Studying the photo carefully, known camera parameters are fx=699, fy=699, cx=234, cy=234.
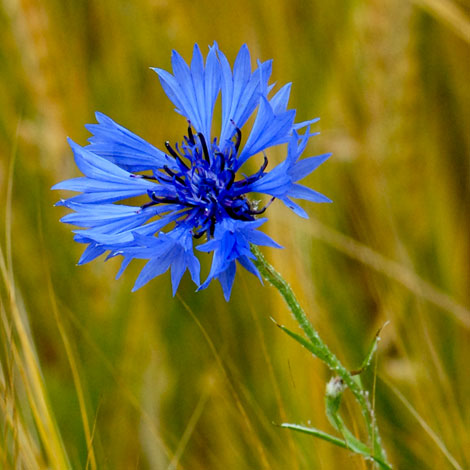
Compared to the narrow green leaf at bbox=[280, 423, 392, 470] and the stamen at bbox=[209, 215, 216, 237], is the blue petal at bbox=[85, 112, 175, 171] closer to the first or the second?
the stamen at bbox=[209, 215, 216, 237]

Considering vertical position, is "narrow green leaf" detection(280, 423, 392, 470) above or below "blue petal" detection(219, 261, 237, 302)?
below

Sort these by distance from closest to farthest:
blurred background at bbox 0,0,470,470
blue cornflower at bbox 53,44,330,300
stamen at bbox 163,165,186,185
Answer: blue cornflower at bbox 53,44,330,300 → stamen at bbox 163,165,186,185 → blurred background at bbox 0,0,470,470

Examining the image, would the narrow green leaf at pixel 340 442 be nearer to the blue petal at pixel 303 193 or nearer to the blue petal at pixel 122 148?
the blue petal at pixel 303 193

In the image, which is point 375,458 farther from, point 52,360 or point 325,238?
point 52,360

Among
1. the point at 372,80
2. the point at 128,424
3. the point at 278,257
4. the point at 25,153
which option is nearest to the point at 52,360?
the point at 128,424

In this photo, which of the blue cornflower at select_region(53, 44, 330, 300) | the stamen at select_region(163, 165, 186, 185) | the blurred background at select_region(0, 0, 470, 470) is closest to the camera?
the blue cornflower at select_region(53, 44, 330, 300)

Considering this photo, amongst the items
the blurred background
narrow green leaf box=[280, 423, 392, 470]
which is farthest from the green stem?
the blurred background
